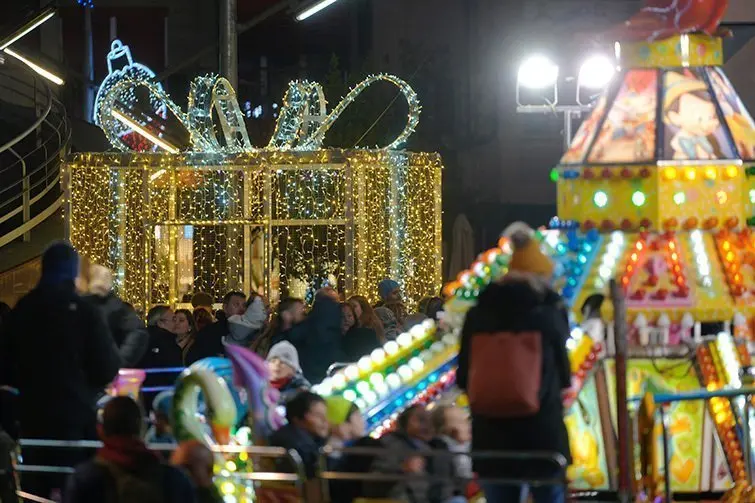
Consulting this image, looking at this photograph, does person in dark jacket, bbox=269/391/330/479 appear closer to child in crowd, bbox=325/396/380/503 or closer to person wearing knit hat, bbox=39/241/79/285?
child in crowd, bbox=325/396/380/503

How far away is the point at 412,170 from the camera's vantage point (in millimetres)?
23312

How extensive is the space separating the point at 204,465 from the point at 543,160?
100ft

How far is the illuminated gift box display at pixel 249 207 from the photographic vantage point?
22.8 m

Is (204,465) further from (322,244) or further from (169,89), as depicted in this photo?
(169,89)

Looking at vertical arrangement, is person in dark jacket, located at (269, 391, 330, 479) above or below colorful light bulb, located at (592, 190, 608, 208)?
below

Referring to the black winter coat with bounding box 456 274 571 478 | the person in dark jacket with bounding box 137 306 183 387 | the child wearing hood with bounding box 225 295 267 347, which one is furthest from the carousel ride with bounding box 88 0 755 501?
the black winter coat with bounding box 456 274 571 478

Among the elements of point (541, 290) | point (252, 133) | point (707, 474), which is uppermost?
point (252, 133)

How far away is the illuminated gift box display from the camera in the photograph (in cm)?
2283

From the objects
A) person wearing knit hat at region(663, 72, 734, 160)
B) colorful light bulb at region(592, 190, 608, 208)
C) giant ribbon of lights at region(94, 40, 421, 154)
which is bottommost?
colorful light bulb at region(592, 190, 608, 208)

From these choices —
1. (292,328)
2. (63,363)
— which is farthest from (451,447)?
(292,328)

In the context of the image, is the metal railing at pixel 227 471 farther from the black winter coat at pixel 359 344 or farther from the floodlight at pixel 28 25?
the floodlight at pixel 28 25

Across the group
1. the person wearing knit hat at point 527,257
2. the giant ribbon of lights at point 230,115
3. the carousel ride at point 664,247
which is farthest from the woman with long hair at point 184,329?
the person wearing knit hat at point 527,257

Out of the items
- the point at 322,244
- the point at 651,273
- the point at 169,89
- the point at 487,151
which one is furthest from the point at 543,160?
the point at 651,273

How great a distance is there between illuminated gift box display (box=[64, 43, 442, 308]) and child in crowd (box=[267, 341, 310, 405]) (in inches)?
319
